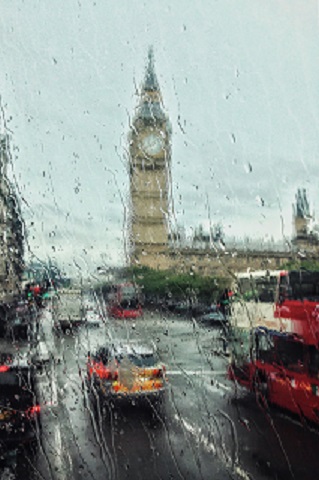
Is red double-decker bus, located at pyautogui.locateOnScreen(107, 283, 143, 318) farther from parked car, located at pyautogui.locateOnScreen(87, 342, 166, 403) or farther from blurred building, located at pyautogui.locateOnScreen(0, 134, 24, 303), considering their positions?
parked car, located at pyautogui.locateOnScreen(87, 342, 166, 403)

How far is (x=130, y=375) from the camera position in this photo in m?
8.67

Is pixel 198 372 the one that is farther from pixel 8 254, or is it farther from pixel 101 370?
pixel 8 254

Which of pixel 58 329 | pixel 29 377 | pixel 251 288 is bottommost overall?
pixel 58 329

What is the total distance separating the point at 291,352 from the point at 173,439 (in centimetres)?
267

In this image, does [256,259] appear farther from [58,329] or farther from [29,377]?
[29,377]

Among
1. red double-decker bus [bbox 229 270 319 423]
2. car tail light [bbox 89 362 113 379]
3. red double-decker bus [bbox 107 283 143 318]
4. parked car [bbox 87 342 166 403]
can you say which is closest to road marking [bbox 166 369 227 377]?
red double-decker bus [bbox 229 270 319 423]

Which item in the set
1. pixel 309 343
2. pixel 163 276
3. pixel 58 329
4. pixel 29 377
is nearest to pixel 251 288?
pixel 309 343

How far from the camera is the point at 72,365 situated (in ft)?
44.0

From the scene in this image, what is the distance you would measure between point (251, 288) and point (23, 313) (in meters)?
18.0

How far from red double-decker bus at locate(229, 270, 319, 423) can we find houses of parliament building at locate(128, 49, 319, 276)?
4930mm

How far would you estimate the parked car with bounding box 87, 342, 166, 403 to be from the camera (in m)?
8.66

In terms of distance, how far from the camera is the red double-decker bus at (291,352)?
314 inches

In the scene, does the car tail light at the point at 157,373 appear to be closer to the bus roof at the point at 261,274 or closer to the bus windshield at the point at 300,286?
the bus windshield at the point at 300,286

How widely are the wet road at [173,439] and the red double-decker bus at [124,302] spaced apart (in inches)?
702
